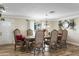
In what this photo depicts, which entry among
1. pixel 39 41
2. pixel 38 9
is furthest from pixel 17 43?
pixel 38 9

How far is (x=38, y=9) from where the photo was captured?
64.2 inches

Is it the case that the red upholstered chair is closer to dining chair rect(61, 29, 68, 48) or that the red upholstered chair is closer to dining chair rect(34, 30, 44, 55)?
dining chair rect(34, 30, 44, 55)

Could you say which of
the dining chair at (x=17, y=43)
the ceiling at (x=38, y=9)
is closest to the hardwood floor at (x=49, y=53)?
the dining chair at (x=17, y=43)

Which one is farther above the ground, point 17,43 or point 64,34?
point 64,34

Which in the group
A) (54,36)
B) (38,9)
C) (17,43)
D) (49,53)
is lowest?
(49,53)

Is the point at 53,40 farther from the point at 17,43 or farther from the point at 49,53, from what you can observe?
the point at 17,43

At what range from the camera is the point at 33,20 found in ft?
5.45

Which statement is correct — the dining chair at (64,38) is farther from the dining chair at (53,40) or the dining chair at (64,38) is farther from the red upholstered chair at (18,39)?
the red upholstered chair at (18,39)

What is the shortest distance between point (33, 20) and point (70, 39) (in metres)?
0.73

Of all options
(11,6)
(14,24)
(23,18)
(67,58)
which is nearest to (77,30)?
(67,58)

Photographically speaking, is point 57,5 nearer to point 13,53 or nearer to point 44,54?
point 44,54

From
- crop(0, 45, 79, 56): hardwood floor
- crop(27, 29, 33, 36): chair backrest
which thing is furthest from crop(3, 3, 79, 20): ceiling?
crop(0, 45, 79, 56): hardwood floor

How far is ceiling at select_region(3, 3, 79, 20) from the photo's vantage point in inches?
63.9

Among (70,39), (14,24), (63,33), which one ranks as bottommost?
(70,39)
